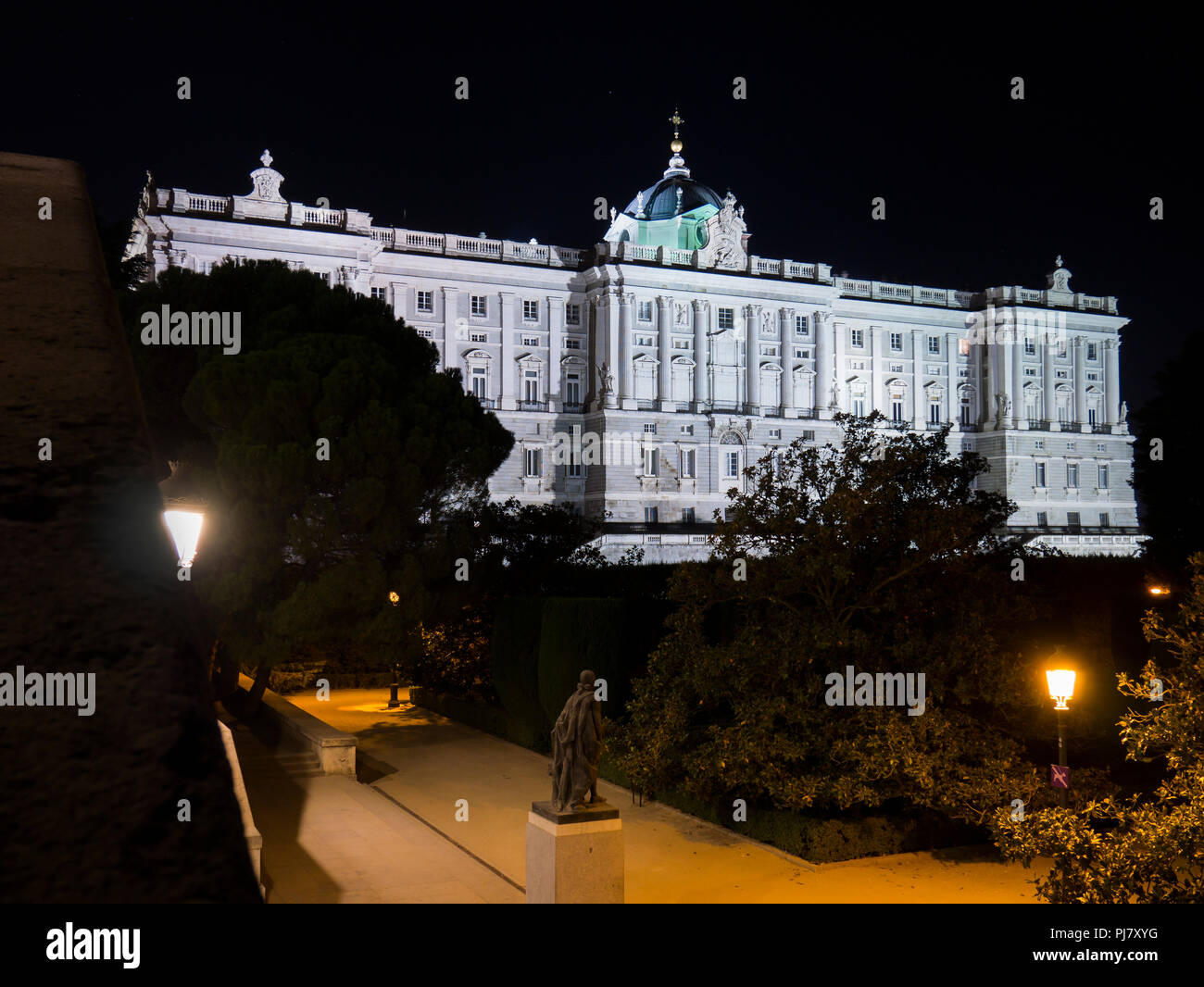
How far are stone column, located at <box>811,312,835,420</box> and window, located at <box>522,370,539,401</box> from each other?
1745cm

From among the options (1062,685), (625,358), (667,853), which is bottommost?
(667,853)

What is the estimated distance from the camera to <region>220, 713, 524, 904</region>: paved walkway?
11.5m

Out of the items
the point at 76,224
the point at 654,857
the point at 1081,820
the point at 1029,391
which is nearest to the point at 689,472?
the point at 1029,391

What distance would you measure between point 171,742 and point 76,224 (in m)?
1.89

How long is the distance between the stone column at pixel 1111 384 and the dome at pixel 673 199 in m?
29.2

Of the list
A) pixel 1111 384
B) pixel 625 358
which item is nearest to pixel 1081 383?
pixel 1111 384

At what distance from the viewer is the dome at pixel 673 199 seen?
71312 mm

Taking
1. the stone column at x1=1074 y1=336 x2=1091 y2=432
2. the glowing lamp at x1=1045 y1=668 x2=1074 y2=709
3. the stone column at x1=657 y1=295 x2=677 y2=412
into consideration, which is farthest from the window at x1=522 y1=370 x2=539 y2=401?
the glowing lamp at x1=1045 y1=668 x2=1074 y2=709

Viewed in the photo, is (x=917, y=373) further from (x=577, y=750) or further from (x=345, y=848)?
(x=577, y=750)

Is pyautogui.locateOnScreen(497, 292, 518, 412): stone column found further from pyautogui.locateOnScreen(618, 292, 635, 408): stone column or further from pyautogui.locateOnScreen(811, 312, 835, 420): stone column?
pyautogui.locateOnScreen(811, 312, 835, 420): stone column

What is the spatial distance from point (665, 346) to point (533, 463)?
1047 centimetres

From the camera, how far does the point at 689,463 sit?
2488 inches

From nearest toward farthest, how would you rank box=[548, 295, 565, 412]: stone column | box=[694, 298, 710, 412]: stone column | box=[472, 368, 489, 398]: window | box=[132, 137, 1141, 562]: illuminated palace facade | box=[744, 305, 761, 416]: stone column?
box=[132, 137, 1141, 562]: illuminated palace facade → box=[472, 368, 489, 398]: window → box=[548, 295, 565, 412]: stone column → box=[694, 298, 710, 412]: stone column → box=[744, 305, 761, 416]: stone column
